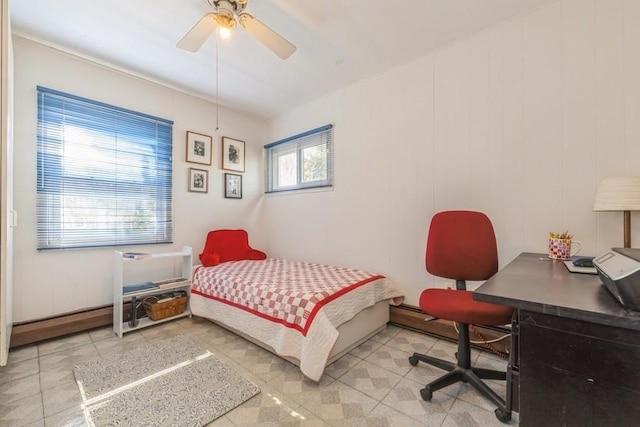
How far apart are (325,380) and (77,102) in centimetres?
325

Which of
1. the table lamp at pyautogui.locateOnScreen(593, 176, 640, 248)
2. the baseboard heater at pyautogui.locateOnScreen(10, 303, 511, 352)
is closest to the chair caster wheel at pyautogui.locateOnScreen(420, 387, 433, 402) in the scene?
the baseboard heater at pyautogui.locateOnScreen(10, 303, 511, 352)

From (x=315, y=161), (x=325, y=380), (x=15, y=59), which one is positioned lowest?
(x=325, y=380)

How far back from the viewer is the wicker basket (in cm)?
267

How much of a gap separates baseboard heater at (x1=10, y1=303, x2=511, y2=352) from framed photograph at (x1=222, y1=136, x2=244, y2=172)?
2.02 metres

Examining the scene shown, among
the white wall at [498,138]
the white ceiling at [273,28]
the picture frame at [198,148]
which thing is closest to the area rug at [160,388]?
the white wall at [498,138]

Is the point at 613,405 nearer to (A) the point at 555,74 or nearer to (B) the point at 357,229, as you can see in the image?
(A) the point at 555,74

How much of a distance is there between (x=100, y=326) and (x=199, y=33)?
2774mm

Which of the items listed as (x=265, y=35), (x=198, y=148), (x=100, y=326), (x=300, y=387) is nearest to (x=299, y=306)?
(x=300, y=387)

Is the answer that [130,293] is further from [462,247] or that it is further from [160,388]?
[462,247]

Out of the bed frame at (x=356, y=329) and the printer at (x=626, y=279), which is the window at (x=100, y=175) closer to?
the bed frame at (x=356, y=329)

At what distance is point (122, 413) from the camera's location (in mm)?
1452

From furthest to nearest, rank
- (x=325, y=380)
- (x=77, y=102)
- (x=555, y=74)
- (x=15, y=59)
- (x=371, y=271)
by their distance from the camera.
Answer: (x=371, y=271)
(x=77, y=102)
(x=15, y=59)
(x=555, y=74)
(x=325, y=380)

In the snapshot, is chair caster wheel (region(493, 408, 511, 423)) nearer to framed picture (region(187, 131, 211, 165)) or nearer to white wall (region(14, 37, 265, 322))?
white wall (region(14, 37, 265, 322))

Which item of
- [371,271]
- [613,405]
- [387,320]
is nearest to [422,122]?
[371,271]
